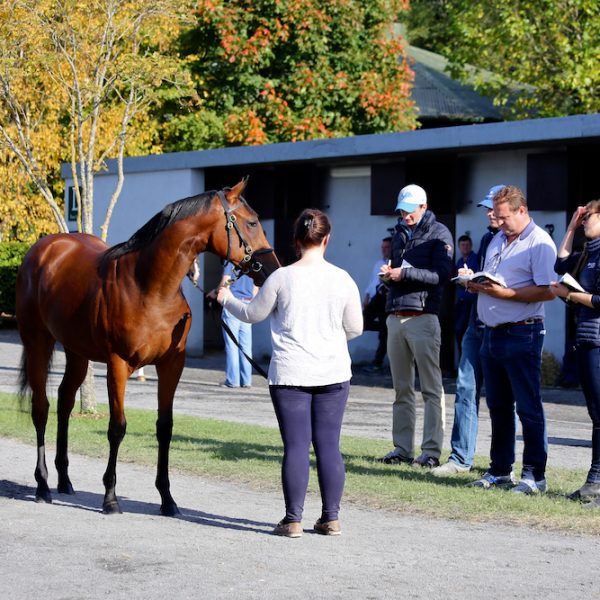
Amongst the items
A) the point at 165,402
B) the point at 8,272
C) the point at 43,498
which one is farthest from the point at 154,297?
the point at 8,272

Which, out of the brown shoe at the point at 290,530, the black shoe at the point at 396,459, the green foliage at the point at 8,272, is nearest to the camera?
the brown shoe at the point at 290,530

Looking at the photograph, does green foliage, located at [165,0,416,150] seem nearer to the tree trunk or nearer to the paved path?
the tree trunk

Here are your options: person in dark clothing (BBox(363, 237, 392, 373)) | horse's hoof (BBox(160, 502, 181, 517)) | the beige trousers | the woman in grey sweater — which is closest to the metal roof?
person in dark clothing (BBox(363, 237, 392, 373))

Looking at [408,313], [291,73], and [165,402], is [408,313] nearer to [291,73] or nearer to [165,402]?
[165,402]

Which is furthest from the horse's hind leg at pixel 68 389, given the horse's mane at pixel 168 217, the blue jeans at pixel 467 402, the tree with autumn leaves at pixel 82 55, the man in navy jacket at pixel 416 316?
the tree with autumn leaves at pixel 82 55

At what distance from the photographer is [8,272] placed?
33531 mm

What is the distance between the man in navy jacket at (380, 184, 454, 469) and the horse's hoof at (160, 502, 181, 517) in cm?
272

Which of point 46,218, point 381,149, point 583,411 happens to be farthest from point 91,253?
point 46,218

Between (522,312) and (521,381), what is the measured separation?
0.50 m

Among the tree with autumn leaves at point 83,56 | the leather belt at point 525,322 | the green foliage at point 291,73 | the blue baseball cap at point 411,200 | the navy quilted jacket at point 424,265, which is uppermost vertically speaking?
the green foliage at point 291,73

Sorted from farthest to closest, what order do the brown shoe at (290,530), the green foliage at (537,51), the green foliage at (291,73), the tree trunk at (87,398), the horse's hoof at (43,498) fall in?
the green foliage at (291,73) → the green foliage at (537,51) → the tree trunk at (87,398) → the horse's hoof at (43,498) → the brown shoe at (290,530)

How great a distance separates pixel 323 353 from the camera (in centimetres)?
729

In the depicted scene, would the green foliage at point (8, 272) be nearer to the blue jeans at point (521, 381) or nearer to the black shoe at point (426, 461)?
the black shoe at point (426, 461)

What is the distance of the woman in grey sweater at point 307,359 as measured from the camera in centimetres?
728
